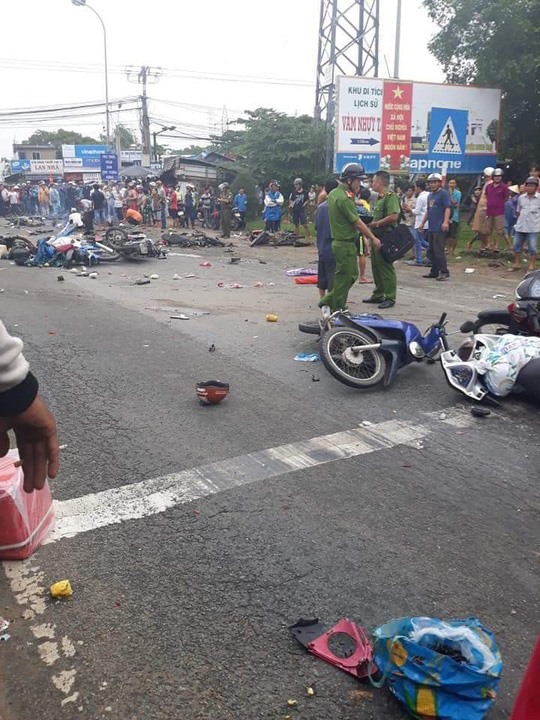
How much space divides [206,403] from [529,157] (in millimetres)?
19571

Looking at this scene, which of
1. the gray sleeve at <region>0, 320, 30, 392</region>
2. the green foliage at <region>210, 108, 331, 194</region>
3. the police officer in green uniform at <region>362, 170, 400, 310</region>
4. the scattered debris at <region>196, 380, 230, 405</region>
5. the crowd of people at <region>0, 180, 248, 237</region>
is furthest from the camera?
the green foliage at <region>210, 108, 331, 194</region>

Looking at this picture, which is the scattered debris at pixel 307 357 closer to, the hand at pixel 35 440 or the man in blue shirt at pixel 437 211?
the hand at pixel 35 440

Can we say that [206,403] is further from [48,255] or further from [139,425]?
[48,255]

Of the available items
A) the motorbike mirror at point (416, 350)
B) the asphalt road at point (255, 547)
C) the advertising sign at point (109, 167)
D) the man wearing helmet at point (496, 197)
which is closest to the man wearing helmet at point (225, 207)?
the man wearing helmet at point (496, 197)

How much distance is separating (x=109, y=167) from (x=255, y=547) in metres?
32.6

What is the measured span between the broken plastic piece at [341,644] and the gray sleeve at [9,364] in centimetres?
157

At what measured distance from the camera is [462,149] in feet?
65.2

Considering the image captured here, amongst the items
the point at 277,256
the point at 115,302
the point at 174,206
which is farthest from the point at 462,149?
the point at 115,302

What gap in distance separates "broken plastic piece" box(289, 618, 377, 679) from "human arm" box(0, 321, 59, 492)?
126 cm

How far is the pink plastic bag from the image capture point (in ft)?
9.62

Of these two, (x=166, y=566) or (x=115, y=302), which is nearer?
(x=166, y=566)

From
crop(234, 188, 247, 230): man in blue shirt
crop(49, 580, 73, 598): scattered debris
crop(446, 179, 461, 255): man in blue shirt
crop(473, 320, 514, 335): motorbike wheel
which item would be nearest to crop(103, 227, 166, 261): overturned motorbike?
crop(446, 179, 461, 255): man in blue shirt

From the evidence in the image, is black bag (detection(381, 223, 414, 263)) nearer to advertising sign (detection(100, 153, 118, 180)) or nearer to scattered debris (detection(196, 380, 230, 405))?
scattered debris (detection(196, 380, 230, 405))

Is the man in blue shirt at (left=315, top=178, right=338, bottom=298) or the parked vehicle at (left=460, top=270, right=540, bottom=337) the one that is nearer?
the parked vehicle at (left=460, top=270, right=540, bottom=337)
